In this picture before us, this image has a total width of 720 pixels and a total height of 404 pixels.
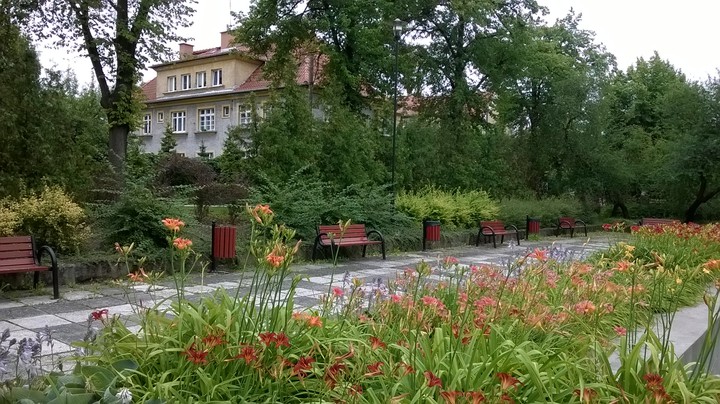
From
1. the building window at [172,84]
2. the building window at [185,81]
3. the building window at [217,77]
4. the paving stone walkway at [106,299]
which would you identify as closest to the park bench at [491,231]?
the paving stone walkway at [106,299]

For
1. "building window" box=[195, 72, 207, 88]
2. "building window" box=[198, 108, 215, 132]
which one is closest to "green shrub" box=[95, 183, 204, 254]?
"building window" box=[198, 108, 215, 132]

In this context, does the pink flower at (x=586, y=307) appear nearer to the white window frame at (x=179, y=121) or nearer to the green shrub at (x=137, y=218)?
the green shrub at (x=137, y=218)

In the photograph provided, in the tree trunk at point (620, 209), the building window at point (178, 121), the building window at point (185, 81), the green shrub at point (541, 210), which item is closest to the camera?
the green shrub at point (541, 210)

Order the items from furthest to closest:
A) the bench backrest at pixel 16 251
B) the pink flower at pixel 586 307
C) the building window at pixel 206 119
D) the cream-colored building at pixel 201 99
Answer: the building window at pixel 206 119
the cream-colored building at pixel 201 99
the bench backrest at pixel 16 251
the pink flower at pixel 586 307

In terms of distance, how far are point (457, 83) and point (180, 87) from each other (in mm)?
25283

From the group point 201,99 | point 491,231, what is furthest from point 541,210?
point 201,99

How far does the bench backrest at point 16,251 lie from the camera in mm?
6879

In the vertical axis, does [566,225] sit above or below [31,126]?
below

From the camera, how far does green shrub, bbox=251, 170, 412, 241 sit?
37.3ft

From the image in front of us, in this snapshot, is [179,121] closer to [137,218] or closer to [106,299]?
[137,218]

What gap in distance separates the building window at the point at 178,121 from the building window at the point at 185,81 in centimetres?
181

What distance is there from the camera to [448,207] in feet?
52.1

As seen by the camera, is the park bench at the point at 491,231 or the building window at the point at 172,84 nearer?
the park bench at the point at 491,231

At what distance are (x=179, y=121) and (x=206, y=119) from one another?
301 centimetres
